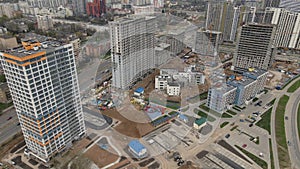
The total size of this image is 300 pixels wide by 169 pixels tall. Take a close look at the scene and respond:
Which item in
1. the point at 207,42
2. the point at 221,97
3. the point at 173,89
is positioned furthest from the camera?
the point at 207,42

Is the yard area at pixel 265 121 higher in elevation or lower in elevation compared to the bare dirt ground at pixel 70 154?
higher

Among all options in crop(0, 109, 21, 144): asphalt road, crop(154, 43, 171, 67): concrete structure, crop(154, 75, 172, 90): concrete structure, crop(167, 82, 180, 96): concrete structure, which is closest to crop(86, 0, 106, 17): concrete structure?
crop(154, 43, 171, 67): concrete structure

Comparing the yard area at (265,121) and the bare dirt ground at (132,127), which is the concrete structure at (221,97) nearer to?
the yard area at (265,121)

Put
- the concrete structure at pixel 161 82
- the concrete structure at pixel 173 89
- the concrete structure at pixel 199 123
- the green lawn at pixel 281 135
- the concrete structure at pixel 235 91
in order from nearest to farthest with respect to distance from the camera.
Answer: the green lawn at pixel 281 135, the concrete structure at pixel 199 123, the concrete structure at pixel 235 91, the concrete structure at pixel 173 89, the concrete structure at pixel 161 82

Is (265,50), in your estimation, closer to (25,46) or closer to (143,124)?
(143,124)

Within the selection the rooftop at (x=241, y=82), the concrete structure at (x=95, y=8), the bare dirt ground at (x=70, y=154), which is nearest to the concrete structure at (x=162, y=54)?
the rooftop at (x=241, y=82)

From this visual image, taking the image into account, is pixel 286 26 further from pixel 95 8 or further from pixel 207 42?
pixel 95 8

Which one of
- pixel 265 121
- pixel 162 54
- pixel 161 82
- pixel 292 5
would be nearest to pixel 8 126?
pixel 161 82
